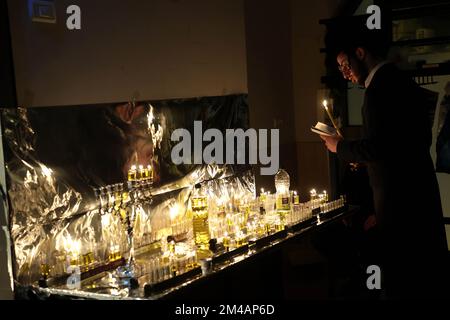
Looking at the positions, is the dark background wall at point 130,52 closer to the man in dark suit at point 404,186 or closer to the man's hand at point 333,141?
the man's hand at point 333,141

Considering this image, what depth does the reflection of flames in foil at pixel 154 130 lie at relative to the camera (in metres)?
2.70

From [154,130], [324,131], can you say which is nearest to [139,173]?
[154,130]

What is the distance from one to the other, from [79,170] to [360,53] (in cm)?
130

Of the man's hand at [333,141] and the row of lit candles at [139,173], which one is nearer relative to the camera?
the row of lit candles at [139,173]

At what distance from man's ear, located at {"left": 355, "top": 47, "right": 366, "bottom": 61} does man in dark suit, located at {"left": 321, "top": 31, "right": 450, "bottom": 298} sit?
0.37 ft

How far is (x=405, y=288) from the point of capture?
232 centimetres

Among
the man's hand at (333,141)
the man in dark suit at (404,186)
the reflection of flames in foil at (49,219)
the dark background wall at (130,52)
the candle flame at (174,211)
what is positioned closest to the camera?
the reflection of flames in foil at (49,219)

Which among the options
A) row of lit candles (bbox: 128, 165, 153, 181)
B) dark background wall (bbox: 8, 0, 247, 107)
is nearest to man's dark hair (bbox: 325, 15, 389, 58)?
dark background wall (bbox: 8, 0, 247, 107)

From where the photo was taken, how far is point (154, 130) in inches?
107

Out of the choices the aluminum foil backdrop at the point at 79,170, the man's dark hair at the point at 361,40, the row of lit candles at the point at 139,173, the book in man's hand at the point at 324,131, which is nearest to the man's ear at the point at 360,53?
the man's dark hair at the point at 361,40

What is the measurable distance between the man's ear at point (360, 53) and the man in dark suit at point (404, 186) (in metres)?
0.11

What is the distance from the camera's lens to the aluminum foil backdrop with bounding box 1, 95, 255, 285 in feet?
6.73

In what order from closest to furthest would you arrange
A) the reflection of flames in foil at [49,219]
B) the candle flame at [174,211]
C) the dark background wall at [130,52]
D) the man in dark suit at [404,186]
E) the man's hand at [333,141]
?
1. the reflection of flames in foil at [49,219]
2. the dark background wall at [130,52]
3. the man in dark suit at [404,186]
4. the man's hand at [333,141]
5. the candle flame at [174,211]

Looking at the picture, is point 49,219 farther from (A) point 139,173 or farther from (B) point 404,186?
(B) point 404,186
